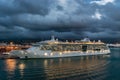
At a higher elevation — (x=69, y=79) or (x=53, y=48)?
(x=53, y=48)

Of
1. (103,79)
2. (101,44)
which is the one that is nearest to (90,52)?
(101,44)

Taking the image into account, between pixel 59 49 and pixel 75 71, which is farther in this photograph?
pixel 59 49

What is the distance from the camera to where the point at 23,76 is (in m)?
58.9

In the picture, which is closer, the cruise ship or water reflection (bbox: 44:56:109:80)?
water reflection (bbox: 44:56:109:80)

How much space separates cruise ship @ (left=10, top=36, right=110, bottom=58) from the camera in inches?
4354

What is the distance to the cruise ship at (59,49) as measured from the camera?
363ft

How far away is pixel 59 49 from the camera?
128 m

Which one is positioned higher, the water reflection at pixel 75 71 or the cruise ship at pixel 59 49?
the cruise ship at pixel 59 49

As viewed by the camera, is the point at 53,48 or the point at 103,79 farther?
the point at 53,48

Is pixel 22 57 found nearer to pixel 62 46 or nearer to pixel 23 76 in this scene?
pixel 62 46

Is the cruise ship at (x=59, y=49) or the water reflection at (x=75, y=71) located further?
the cruise ship at (x=59, y=49)

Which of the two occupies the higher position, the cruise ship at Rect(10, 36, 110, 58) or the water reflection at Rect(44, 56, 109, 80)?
the cruise ship at Rect(10, 36, 110, 58)

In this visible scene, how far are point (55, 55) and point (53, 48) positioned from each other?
5.68m

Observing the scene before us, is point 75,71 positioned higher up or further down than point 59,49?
further down
